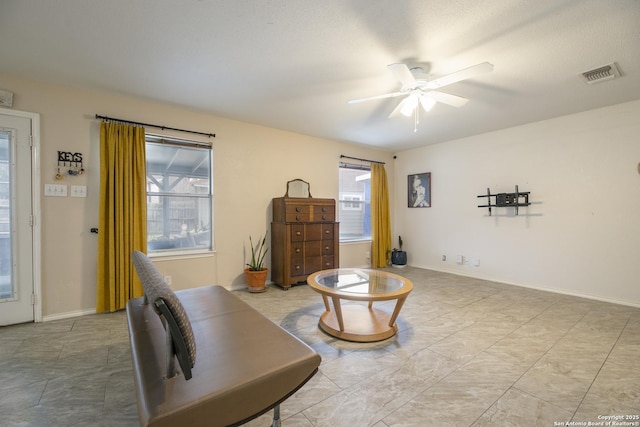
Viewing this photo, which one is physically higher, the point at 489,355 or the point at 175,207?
the point at 175,207

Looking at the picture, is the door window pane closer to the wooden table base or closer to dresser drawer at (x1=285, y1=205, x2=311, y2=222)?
dresser drawer at (x1=285, y1=205, x2=311, y2=222)

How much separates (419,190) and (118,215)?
4.81m

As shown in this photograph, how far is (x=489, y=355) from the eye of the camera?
82.4 inches

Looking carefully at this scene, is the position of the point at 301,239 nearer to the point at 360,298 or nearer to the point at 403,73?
the point at 360,298

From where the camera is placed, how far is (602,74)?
97.9 inches

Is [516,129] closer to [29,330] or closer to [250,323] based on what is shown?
[250,323]

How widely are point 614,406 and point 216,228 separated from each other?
389cm

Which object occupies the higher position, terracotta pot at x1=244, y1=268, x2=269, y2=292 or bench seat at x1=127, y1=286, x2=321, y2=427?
bench seat at x1=127, y1=286, x2=321, y2=427

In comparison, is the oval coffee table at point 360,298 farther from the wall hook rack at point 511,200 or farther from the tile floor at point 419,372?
the wall hook rack at point 511,200

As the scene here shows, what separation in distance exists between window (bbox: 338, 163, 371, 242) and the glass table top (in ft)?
7.12

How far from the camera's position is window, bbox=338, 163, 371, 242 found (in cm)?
517

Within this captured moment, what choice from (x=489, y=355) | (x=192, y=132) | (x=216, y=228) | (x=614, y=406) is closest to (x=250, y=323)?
(x=489, y=355)

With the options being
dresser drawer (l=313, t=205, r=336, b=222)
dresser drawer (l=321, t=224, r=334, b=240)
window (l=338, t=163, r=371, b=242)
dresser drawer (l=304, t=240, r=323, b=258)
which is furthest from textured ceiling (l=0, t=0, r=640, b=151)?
window (l=338, t=163, r=371, b=242)

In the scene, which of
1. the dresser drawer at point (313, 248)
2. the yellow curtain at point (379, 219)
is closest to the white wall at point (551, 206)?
the yellow curtain at point (379, 219)
